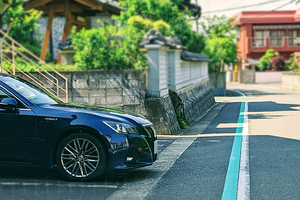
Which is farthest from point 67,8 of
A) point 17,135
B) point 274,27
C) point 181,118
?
point 274,27

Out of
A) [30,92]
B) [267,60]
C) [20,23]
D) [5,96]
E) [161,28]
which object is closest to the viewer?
[5,96]

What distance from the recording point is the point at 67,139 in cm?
636

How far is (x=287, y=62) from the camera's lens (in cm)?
5828

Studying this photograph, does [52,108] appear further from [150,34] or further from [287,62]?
[287,62]

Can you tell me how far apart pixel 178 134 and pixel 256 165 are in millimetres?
4591

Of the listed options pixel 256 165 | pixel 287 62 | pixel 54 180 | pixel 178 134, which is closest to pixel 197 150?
pixel 256 165

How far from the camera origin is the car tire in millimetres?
6312

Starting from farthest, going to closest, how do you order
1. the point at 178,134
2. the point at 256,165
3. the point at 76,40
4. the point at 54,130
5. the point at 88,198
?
1. the point at 76,40
2. the point at 178,134
3. the point at 256,165
4. the point at 54,130
5. the point at 88,198

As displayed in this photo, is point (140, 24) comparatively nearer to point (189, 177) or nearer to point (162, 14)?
point (162, 14)

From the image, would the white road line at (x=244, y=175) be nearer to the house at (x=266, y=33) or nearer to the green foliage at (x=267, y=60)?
the green foliage at (x=267, y=60)

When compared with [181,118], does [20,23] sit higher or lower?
higher

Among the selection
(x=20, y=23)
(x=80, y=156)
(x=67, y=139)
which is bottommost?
(x=80, y=156)

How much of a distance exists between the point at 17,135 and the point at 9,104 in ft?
1.50

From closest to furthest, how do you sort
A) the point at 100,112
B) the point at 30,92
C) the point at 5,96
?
the point at 100,112 → the point at 5,96 → the point at 30,92
